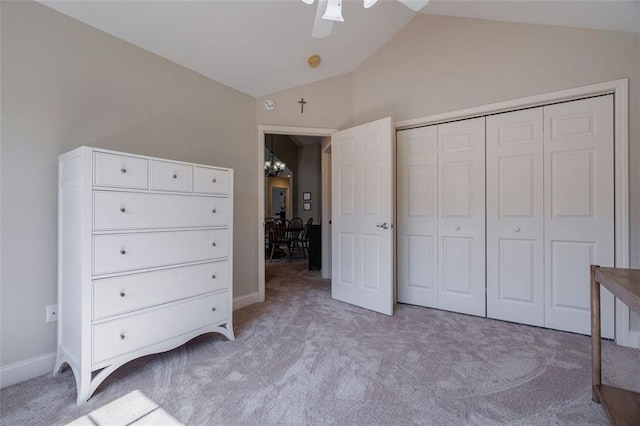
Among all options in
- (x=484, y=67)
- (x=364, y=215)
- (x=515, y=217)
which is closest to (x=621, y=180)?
(x=515, y=217)

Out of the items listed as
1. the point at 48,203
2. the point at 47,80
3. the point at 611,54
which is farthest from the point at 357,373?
the point at 611,54

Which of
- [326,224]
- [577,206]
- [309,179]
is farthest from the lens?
[309,179]

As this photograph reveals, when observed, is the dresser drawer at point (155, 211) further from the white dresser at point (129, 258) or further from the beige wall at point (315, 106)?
the beige wall at point (315, 106)

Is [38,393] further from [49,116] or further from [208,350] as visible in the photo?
[49,116]

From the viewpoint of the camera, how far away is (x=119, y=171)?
1.65 metres

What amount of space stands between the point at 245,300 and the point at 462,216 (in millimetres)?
2402

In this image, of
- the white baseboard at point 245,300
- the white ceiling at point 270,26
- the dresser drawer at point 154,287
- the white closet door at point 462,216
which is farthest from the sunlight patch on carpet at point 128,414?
the white closet door at point 462,216

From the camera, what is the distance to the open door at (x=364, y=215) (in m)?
2.83

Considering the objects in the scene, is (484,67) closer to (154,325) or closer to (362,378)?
(362,378)

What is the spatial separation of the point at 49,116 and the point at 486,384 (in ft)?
10.2

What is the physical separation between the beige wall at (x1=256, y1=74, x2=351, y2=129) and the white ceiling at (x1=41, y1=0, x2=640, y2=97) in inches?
4.4

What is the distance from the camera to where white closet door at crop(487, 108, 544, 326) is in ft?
8.28

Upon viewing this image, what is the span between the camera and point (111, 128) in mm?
2125

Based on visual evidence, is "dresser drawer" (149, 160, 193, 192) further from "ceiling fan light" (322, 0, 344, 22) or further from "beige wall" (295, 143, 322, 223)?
"beige wall" (295, 143, 322, 223)
